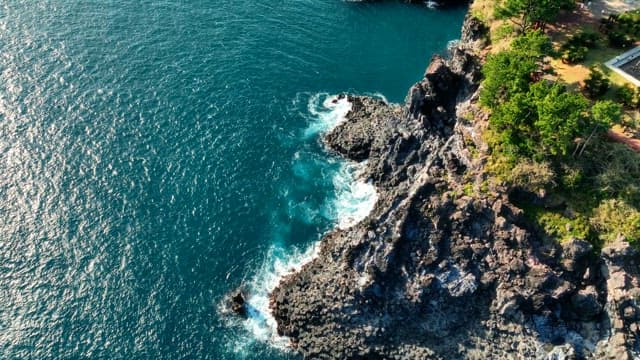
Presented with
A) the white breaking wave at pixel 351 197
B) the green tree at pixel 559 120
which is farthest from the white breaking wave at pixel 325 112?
the green tree at pixel 559 120

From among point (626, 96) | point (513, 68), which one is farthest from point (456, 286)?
point (626, 96)

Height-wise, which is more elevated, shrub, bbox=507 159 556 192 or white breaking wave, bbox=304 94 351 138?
shrub, bbox=507 159 556 192

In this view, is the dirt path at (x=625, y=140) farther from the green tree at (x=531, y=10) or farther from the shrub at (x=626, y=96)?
the green tree at (x=531, y=10)

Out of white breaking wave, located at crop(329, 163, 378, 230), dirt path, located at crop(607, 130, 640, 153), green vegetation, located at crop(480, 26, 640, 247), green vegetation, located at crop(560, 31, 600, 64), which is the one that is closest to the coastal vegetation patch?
green vegetation, located at crop(480, 26, 640, 247)

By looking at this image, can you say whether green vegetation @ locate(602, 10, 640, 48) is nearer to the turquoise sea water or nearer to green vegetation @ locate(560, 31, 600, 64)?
Result: green vegetation @ locate(560, 31, 600, 64)

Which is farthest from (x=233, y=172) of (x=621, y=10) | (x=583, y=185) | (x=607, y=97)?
(x=621, y=10)
